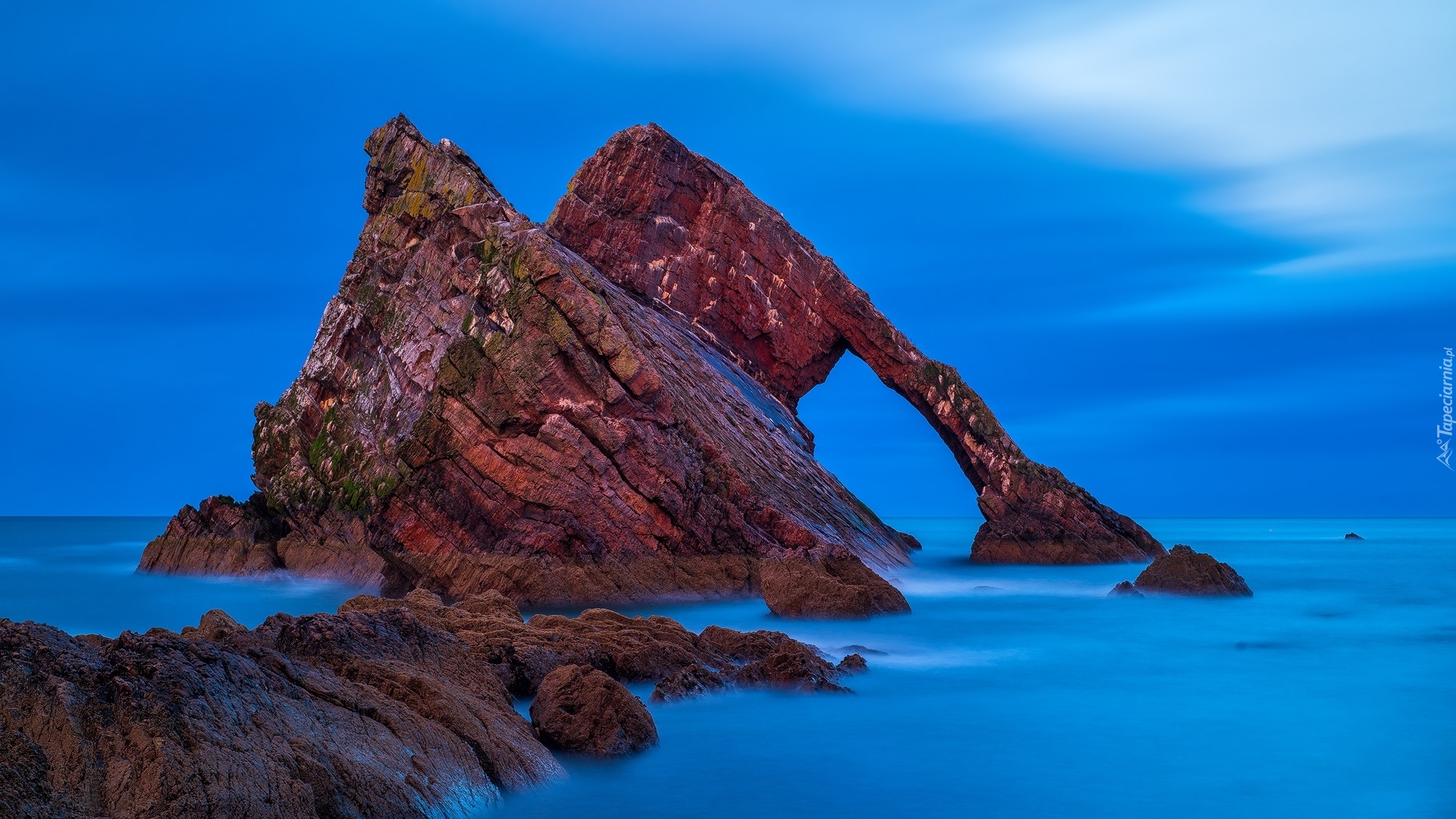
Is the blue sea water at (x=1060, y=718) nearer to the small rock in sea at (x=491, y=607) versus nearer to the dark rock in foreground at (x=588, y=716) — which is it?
the dark rock in foreground at (x=588, y=716)

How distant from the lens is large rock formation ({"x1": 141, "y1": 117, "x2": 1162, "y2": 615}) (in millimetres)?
27797

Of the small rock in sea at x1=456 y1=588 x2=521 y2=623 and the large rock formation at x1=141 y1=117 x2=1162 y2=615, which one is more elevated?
the large rock formation at x1=141 y1=117 x2=1162 y2=615

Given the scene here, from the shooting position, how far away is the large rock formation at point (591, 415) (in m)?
27.8

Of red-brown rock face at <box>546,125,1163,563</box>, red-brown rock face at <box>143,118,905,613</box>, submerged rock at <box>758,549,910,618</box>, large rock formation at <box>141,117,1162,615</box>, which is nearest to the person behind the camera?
submerged rock at <box>758,549,910,618</box>

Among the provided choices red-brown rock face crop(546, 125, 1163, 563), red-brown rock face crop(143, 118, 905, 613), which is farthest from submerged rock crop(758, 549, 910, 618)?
red-brown rock face crop(546, 125, 1163, 563)

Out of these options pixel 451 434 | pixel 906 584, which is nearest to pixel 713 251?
pixel 906 584

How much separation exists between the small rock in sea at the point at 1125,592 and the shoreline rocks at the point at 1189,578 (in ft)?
0.22

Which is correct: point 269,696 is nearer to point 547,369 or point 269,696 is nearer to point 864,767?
point 864,767

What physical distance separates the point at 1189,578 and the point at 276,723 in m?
27.2

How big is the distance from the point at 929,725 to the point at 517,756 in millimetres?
6381

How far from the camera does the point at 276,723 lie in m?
8.15

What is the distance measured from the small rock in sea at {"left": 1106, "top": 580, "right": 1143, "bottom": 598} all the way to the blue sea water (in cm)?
56

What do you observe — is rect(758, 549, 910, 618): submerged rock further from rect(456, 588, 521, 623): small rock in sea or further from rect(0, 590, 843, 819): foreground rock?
rect(0, 590, 843, 819): foreground rock

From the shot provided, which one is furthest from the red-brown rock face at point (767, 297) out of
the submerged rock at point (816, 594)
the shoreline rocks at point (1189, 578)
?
the submerged rock at point (816, 594)
